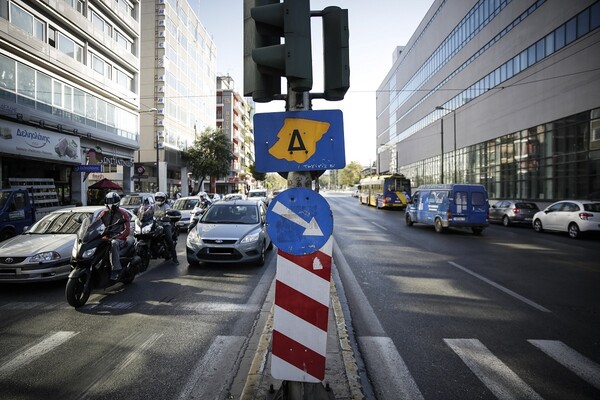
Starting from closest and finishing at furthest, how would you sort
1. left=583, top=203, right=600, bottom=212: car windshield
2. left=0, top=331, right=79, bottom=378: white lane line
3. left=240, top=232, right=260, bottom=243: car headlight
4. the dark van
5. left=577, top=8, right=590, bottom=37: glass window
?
left=0, top=331, right=79, bottom=378: white lane line, left=240, top=232, right=260, bottom=243: car headlight, left=583, top=203, right=600, bottom=212: car windshield, the dark van, left=577, top=8, right=590, bottom=37: glass window

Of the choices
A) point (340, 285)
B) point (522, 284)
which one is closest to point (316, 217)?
point (340, 285)

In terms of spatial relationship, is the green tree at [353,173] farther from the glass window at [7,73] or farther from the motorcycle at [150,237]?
the motorcycle at [150,237]

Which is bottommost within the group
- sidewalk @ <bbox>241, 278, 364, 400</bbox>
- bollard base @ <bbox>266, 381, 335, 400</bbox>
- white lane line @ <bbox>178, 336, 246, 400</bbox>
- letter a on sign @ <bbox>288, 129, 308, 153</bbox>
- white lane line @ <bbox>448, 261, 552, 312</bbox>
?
white lane line @ <bbox>448, 261, 552, 312</bbox>

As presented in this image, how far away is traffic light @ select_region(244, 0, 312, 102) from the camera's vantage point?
2.78m

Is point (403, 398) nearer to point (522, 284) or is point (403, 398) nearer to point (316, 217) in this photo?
point (316, 217)

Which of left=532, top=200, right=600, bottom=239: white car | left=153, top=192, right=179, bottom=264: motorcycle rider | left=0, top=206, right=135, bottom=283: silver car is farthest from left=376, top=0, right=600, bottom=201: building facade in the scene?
left=0, top=206, right=135, bottom=283: silver car

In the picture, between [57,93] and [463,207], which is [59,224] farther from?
[57,93]

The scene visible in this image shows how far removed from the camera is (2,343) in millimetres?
4348

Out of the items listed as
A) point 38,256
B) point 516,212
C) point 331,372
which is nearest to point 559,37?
point 516,212

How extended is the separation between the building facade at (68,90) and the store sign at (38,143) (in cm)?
5

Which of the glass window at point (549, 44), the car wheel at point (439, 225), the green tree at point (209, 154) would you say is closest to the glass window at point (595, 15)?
the glass window at point (549, 44)

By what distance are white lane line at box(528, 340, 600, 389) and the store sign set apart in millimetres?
23111

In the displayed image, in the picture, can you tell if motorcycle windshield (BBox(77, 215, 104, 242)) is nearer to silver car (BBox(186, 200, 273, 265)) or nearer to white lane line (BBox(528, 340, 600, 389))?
silver car (BBox(186, 200, 273, 265))

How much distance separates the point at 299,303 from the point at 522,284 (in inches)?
241
